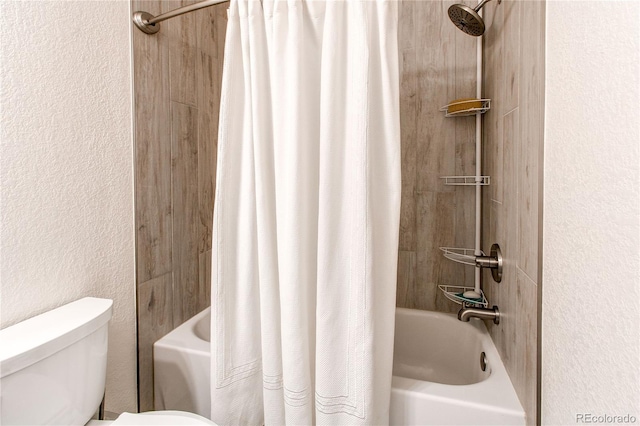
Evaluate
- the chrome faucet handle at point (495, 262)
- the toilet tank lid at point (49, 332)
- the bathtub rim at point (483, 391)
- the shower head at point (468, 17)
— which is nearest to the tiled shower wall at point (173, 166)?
the toilet tank lid at point (49, 332)

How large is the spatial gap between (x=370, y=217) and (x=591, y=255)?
1.69 ft

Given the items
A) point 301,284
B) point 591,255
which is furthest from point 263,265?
point 591,255

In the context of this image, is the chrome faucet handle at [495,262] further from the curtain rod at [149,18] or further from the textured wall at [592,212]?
the curtain rod at [149,18]

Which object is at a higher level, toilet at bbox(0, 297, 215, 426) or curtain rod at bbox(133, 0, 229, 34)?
curtain rod at bbox(133, 0, 229, 34)

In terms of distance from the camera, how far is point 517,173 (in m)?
1.07

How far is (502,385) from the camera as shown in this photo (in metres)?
1.12

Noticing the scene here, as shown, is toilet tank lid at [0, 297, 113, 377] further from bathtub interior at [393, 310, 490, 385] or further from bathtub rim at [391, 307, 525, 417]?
bathtub interior at [393, 310, 490, 385]

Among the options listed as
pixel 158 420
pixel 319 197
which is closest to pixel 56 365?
pixel 158 420

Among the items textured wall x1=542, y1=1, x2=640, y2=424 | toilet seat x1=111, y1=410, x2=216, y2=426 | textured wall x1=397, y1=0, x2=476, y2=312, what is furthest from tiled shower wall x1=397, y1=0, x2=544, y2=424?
toilet seat x1=111, y1=410, x2=216, y2=426

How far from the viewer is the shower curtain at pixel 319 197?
39.6 inches

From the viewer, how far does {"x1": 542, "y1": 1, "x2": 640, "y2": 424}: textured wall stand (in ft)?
1.57

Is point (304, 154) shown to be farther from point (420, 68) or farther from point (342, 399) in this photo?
point (420, 68)

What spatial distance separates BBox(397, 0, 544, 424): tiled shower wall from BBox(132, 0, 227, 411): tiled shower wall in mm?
990

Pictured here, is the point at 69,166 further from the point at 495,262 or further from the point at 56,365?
the point at 495,262
